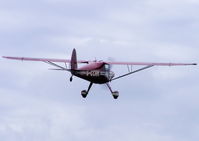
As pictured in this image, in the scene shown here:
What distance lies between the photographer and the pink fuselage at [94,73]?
63875 mm

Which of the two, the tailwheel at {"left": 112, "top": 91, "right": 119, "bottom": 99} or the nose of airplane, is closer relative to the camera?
the nose of airplane

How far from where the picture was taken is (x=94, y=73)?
2516 inches

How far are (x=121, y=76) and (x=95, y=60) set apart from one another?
137 inches

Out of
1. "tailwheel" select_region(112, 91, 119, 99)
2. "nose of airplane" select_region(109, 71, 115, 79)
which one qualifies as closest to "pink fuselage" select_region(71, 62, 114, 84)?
"nose of airplane" select_region(109, 71, 115, 79)

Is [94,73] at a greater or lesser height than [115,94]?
greater

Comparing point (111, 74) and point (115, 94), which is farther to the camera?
point (115, 94)

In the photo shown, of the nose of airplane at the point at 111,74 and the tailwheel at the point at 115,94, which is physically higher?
the nose of airplane at the point at 111,74

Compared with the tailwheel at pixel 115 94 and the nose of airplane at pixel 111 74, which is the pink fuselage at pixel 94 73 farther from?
the tailwheel at pixel 115 94

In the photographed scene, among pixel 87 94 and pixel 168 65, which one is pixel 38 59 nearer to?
pixel 87 94

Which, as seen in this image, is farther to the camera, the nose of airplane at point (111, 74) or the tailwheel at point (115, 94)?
the tailwheel at point (115, 94)

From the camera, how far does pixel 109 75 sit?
2564 inches

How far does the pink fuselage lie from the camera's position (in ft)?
210

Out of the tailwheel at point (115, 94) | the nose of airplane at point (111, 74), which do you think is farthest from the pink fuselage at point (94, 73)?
the tailwheel at point (115, 94)

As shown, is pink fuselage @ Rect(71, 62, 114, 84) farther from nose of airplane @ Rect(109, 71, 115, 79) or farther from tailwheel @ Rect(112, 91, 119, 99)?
tailwheel @ Rect(112, 91, 119, 99)
